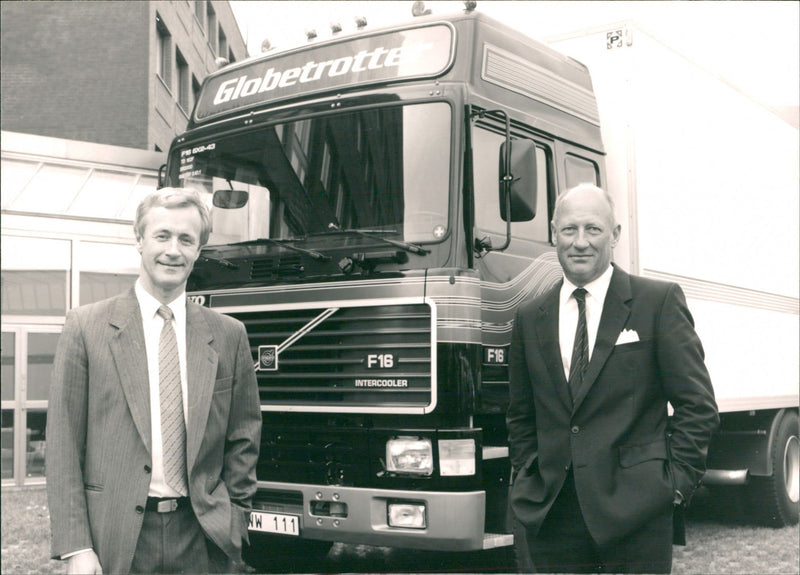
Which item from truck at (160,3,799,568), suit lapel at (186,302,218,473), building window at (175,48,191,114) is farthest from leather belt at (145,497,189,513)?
building window at (175,48,191,114)

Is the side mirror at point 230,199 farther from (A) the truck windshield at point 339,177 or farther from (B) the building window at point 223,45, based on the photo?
(B) the building window at point 223,45

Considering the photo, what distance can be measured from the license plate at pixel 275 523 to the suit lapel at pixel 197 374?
8.70ft

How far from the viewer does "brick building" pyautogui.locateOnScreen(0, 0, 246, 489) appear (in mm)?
12648

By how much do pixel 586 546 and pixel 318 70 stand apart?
367cm

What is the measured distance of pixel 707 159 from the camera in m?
7.30

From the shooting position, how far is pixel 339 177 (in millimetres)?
5516

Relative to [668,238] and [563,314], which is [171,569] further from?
[668,238]

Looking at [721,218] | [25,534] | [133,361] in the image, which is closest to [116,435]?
[133,361]

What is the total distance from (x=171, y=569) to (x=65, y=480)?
403 mm

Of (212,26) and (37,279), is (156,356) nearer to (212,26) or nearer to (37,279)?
(212,26)

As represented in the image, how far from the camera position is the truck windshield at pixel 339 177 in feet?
17.4

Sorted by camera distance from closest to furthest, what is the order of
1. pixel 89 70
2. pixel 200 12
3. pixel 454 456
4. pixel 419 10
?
pixel 454 456, pixel 419 10, pixel 200 12, pixel 89 70

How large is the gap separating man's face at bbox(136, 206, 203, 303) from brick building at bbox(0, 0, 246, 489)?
9149 mm

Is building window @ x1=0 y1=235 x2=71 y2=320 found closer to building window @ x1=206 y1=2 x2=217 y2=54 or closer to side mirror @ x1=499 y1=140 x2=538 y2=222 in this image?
building window @ x1=206 y1=2 x2=217 y2=54
